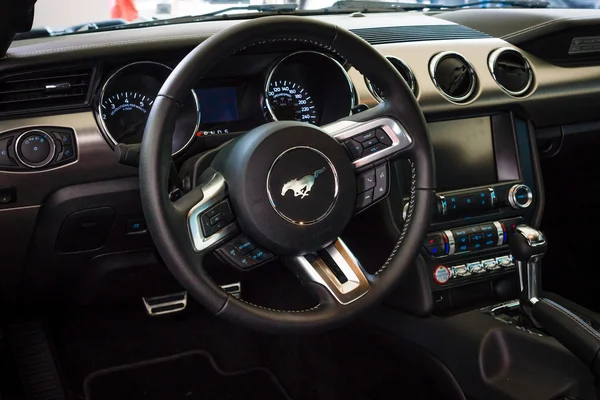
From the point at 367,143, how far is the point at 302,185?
0.17 m

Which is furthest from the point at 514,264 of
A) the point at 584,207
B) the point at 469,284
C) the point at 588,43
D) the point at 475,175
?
the point at 588,43

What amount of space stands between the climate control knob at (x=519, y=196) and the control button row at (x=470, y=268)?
0.45ft

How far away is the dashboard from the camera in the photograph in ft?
4.46

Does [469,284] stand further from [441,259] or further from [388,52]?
[388,52]

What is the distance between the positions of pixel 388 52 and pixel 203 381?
111 centimetres

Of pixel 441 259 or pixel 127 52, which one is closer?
pixel 127 52

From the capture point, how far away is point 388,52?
1680mm

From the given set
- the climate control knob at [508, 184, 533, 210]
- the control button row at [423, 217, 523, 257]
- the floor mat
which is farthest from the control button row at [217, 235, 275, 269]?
the floor mat

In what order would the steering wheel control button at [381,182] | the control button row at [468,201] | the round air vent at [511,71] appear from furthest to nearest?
the round air vent at [511,71] < the control button row at [468,201] < the steering wheel control button at [381,182]

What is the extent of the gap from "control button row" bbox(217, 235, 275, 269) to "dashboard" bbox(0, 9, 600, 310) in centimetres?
26

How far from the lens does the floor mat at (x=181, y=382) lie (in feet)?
6.43

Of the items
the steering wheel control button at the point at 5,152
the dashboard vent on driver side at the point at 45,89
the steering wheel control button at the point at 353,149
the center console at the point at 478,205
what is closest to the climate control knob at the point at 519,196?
the center console at the point at 478,205

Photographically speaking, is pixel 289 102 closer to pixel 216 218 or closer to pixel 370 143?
pixel 370 143

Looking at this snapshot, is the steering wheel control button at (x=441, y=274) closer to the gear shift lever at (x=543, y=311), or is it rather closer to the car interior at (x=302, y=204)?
the car interior at (x=302, y=204)
